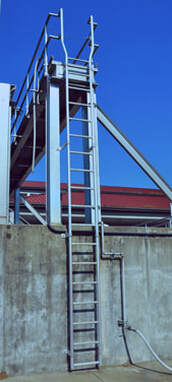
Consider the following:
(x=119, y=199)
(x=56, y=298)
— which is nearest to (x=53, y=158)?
(x=56, y=298)

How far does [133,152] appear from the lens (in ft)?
29.9

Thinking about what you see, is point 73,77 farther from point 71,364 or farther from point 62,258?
point 71,364

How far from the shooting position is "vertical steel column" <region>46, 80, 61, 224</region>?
25.4ft

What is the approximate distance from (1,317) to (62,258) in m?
1.62

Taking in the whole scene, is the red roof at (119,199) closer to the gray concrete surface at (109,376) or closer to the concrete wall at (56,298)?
the concrete wall at (56,298)

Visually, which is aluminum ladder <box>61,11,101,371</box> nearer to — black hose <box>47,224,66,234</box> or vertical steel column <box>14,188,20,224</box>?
black hose <box>47,224,66,234</box>

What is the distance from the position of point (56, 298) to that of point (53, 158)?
3018mm

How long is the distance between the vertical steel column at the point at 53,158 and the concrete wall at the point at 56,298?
0.58 meters

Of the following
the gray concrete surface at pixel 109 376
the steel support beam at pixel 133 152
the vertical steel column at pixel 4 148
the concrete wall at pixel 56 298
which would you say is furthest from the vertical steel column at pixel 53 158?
the gray concrete surface at pixel 109 376

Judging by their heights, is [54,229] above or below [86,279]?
above

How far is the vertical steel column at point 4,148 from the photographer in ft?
30.3

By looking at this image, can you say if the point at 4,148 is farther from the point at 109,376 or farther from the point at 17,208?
the point at 109,376

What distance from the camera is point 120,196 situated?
2100 centimetres

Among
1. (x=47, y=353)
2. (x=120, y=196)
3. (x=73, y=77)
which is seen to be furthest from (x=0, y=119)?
(x=120, y=196)
